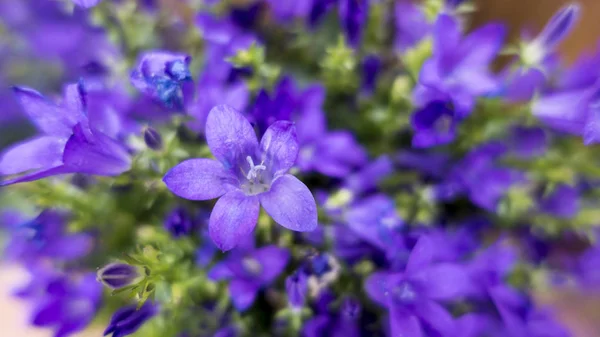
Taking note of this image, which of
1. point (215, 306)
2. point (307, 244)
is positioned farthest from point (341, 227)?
point (215, 306)

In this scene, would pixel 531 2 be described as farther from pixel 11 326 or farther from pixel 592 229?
pixel 11 326

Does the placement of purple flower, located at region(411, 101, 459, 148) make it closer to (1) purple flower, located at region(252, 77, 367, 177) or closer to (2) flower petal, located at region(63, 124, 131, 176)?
(1) purple flower, located at region(252, 77, 367, 177)

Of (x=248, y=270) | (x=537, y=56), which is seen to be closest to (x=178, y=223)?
(x=248, y=270)

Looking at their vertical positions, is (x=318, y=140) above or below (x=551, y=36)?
below

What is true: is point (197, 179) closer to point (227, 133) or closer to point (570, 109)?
point (227, 133)

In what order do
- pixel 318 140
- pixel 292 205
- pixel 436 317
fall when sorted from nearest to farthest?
pixel 292 205
pixel 436 317
pixel 318 140
